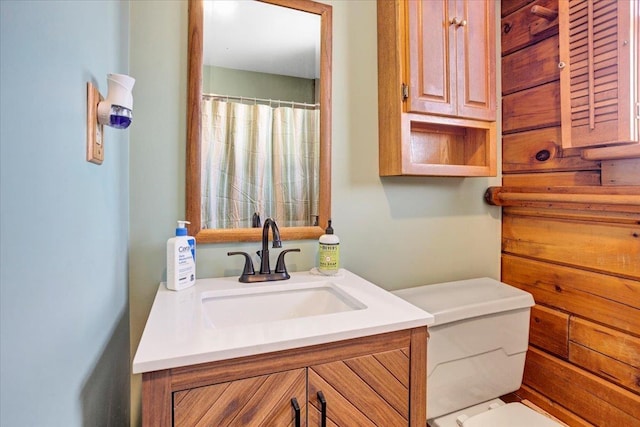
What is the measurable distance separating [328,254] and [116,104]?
0.76 m

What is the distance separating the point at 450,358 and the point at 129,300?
1.10 m

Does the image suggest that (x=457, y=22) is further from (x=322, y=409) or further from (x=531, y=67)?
(x=322, y=409)

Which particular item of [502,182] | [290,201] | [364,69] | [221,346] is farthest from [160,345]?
[502,182]

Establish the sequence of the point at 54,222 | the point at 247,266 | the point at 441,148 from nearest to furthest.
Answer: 1. the point at 54,222
2. the point at 247,266
3. the point at 441,148

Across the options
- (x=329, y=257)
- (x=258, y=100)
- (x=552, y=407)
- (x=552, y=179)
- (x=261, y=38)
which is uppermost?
(x=261, y=38)

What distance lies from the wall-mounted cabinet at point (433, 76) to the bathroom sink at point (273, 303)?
55 cm

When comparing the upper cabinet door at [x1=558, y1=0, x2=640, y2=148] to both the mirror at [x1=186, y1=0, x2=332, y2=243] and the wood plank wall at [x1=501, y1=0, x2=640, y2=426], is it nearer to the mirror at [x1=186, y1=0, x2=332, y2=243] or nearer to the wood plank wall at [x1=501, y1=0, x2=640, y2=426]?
the wood plank wall at [x1=501, y1=0, x2=640, y2=426]

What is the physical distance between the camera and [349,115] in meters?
1.31

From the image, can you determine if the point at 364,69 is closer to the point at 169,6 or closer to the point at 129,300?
the point at 169,6

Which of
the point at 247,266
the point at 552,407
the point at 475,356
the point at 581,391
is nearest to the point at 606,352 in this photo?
the point at 581,391


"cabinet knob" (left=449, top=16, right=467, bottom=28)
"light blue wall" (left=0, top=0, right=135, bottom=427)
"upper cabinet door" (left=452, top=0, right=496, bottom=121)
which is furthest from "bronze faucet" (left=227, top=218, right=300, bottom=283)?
"cabinet knob" (left=449, top=16, right=467, bottom=28)

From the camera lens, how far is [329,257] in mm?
1158

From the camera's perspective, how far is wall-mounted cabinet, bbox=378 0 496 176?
3.98ft

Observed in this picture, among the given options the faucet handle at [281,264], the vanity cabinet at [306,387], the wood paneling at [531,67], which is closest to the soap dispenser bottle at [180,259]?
the faucet handle at [281,264]
